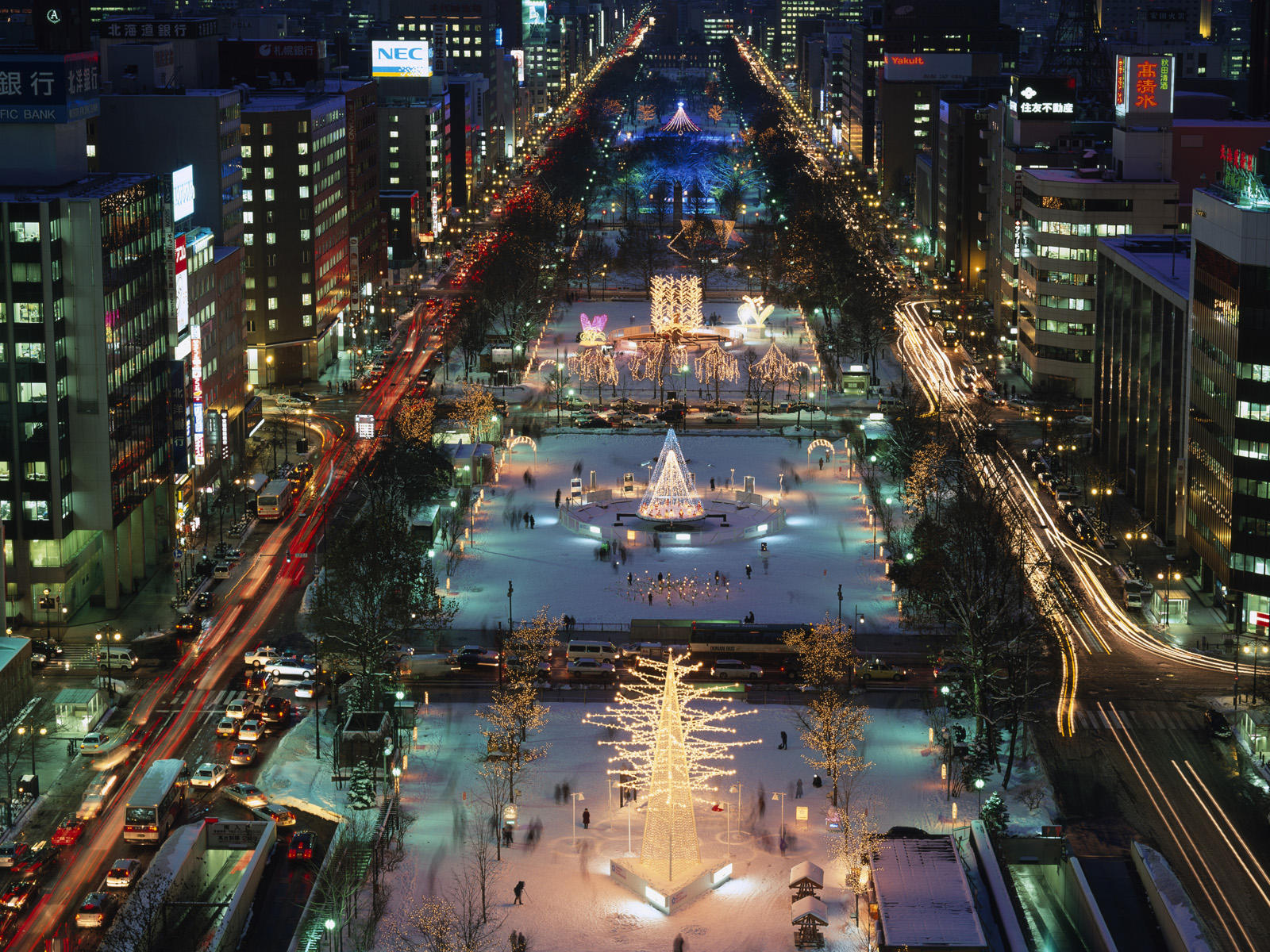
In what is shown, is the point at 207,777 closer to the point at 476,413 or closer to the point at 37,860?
the point at 37,860

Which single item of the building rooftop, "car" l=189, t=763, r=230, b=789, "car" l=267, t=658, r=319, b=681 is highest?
the building rooftop

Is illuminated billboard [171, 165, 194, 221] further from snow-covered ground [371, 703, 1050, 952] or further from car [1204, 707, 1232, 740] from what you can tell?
car [1204, 707, 1232, 740]

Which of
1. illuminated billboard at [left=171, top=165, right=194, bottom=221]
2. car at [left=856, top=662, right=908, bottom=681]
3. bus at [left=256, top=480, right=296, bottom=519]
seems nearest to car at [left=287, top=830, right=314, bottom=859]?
car at [left=856, top=662, right=908, bottom=681]

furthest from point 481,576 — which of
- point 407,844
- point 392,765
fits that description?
point 407,844

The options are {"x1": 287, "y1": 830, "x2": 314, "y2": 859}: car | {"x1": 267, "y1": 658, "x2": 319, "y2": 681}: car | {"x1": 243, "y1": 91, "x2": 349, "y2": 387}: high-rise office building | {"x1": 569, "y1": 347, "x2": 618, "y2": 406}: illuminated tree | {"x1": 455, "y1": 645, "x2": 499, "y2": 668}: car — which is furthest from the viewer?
{"x1": 569, "y1": 347, "x2": 618, "y2": 406}: illuminated tree

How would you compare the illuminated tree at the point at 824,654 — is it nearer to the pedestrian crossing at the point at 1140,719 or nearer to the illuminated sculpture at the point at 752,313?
Result: the pedestrian crossing at the point at 1140,719

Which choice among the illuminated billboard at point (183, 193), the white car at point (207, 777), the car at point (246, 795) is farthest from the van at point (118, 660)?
the illuminated billboard at point (183, 193)
